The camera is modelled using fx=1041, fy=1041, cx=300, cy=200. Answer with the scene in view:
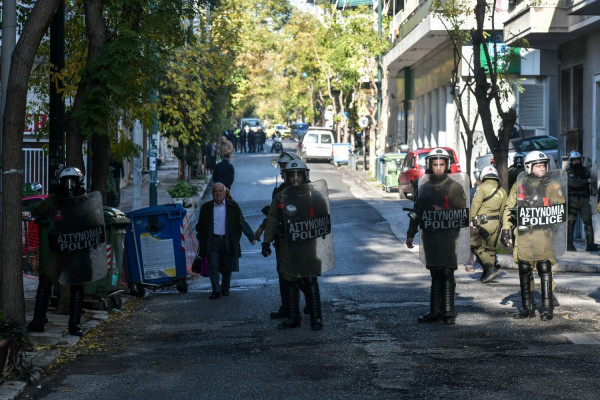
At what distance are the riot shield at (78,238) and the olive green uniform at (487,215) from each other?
5480 mm

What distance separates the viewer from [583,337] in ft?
31.2

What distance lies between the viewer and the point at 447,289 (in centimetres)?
1066

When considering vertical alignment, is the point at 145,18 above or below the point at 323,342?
above

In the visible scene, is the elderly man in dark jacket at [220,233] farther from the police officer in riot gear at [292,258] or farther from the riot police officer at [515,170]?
the riot police officer at [515,170]

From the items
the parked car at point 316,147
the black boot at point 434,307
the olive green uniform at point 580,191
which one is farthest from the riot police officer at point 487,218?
the parked car at point 316,147

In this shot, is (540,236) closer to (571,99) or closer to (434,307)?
(434,307)

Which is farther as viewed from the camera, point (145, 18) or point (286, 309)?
point (145, 18)

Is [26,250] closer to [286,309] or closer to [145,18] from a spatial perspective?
[145,18]

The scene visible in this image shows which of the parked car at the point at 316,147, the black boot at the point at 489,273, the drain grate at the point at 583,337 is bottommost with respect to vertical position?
the drain grate at the point at 583,337

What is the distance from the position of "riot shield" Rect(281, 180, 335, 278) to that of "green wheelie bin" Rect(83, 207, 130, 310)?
A: 2.78 metres

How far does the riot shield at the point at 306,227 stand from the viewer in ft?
35.1

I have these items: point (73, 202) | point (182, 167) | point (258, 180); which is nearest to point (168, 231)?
point (73, 202)

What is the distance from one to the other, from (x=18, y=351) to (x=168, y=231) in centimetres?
602

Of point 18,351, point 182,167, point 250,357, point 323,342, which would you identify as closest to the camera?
point 18,351
